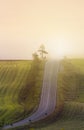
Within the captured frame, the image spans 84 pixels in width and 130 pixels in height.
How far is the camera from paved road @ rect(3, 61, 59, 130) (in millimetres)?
7934

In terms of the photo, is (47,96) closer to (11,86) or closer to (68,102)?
(68,102)

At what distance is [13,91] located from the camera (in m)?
8.31

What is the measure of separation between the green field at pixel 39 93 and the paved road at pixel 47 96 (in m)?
0.13

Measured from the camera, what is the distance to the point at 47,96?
821cm

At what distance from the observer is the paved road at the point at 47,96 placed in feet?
26.0

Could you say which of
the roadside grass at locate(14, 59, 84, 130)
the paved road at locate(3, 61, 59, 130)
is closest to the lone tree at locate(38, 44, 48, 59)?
the paved road at locate(3, 61, 59, 130)

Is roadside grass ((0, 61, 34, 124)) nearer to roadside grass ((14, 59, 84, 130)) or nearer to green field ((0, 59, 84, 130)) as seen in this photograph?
green field ((0, 59, 84, 130))

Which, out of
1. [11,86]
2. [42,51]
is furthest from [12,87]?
[42,51]

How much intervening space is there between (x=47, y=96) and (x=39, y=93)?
0.78ft

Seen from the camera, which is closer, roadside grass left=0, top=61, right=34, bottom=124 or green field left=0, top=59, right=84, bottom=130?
green field left=0, top=59, right=84, bottom=130

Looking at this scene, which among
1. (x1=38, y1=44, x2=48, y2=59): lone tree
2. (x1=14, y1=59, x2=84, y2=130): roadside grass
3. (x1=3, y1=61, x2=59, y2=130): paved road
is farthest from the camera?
(x1=38, y1=44, x2=48, y2=59): lone tree

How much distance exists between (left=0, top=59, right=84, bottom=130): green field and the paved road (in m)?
0.13

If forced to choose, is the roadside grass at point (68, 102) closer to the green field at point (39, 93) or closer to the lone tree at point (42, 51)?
the green field at point (39, 93)

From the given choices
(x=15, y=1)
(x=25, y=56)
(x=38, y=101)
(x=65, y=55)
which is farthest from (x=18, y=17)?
(x=38, y=101)
